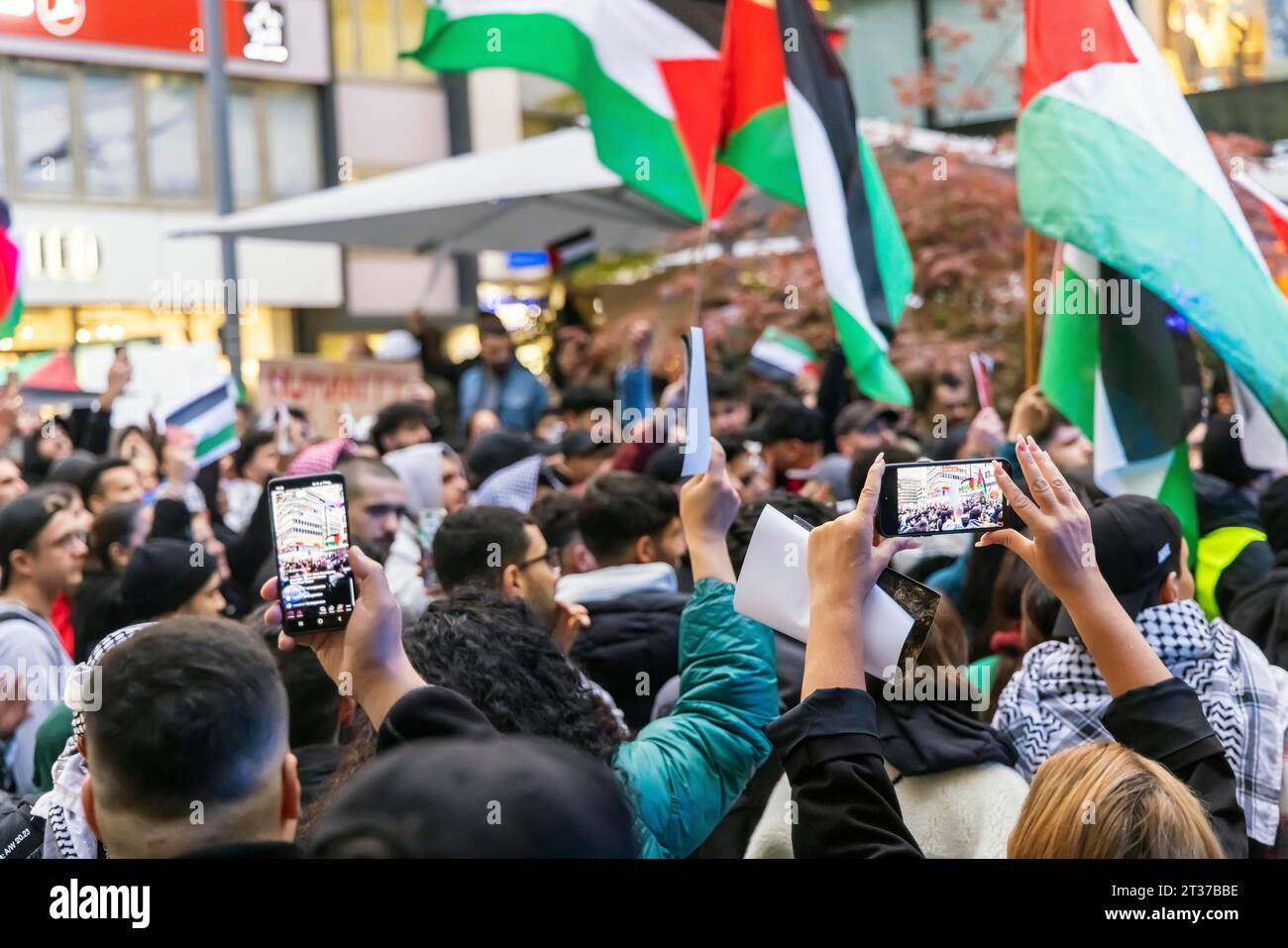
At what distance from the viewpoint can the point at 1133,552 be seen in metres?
3.31

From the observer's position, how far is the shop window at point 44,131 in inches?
930

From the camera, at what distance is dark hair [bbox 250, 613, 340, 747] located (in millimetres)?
3541

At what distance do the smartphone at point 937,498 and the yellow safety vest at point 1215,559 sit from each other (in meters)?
2.76

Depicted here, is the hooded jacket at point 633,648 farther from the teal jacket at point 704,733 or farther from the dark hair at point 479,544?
the teal jacket at point 704,733

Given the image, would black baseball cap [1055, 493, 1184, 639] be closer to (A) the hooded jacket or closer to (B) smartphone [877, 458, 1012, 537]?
(B) smartphone [877, 458, 1012, 537]

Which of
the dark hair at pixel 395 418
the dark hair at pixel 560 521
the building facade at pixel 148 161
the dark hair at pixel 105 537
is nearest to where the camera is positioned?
the dark hair at pixel 560 521

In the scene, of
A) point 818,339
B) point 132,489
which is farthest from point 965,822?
point 818,339

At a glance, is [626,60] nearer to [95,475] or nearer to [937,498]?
[95,475]

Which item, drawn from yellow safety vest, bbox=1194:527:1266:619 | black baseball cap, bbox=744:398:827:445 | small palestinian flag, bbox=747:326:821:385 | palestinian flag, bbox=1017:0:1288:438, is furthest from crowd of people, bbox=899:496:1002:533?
small palestinian flag, bbox=747:326:821:385

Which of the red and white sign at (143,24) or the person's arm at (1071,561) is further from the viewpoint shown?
the red and white sign at (143,24)

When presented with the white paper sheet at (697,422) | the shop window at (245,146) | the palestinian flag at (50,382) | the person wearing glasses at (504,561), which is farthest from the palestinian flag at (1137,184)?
the shop window at (245,146)

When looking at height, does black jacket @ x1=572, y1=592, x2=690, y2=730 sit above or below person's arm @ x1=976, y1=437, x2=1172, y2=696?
below

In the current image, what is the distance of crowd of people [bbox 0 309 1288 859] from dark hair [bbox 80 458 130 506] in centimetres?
58
